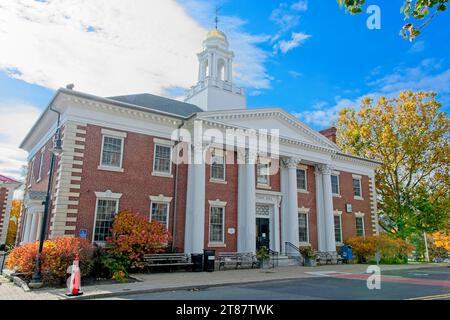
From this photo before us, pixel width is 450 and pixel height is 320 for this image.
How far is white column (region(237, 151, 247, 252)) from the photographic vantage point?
76.6 ft

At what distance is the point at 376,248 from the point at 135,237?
2023cm

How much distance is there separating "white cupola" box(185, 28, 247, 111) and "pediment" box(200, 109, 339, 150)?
541cm

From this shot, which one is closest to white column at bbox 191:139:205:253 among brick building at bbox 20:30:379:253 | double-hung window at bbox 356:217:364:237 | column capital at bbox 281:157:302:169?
brick building at bbox 20:30:379:253

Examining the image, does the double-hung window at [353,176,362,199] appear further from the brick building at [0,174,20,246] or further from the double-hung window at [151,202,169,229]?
the brick building at [0,174,20,246]

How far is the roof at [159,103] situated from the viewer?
24.2 meters

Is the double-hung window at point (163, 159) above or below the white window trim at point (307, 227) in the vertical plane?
above

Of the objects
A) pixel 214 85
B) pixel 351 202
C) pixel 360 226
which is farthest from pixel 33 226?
pixel 360 226

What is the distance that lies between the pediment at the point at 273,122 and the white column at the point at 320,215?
3013 millimetres

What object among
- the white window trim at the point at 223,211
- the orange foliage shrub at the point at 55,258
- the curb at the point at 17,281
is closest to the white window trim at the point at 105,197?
the orange foliage shrub at the point at 55,258

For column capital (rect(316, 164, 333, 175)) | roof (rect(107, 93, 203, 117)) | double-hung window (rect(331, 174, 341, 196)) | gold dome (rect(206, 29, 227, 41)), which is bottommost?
double-hung window (rect(331, 174, 341, 196))

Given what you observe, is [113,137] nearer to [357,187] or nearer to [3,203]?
[357,187]

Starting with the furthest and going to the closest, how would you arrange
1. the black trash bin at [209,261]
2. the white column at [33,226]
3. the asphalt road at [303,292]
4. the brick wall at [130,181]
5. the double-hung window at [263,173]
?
1. the double-hung window at [263,173]
2. the white column at [33,226]
3. the black trash bin at [209,261]
4. the brick wall at [130,181]
5. the asphalt road at [303,292]

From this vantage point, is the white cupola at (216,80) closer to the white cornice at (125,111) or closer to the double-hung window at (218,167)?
the double-hung window at (218,167)
